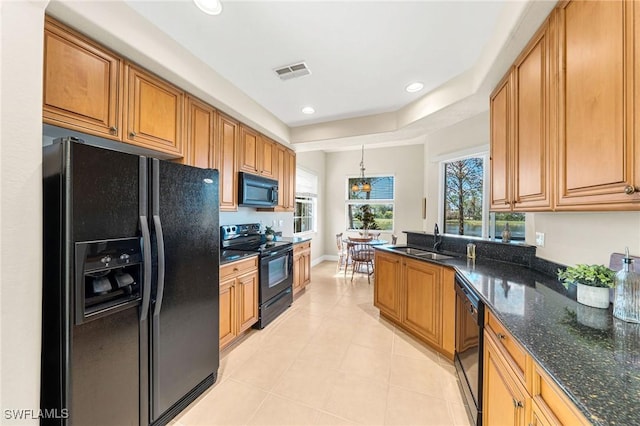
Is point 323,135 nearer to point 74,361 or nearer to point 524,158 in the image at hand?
point 524,158

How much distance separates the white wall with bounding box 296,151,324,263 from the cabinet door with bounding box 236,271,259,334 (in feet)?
11.3

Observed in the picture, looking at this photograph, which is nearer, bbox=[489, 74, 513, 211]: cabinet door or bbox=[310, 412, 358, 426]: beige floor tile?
bbox=[310, 412, 358, 426]: beige floor tile

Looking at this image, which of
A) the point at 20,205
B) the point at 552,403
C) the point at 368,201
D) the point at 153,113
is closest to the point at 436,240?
the point at 552,403

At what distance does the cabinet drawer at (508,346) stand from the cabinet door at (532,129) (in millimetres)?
734

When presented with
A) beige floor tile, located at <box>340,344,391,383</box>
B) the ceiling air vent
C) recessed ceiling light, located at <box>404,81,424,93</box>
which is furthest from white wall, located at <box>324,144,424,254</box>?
the ceiling air vent

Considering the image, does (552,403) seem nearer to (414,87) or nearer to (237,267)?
(237,267)

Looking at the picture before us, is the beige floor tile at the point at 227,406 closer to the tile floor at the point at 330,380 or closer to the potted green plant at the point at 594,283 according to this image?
the tile floor at the point at 330,380

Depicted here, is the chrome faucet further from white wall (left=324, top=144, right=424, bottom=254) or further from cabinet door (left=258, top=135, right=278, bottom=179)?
white wall (left=324, top=144, right=424, bottom=254)

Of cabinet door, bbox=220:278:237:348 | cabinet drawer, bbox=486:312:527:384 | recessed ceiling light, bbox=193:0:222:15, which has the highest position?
recessed ceiling light, bbox=193:0:222:15

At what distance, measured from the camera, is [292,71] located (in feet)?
8.02

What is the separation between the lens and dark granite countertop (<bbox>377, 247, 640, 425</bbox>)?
2.12ft

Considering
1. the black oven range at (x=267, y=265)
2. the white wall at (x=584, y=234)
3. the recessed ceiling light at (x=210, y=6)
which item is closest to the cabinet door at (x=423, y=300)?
the white wall at (x=584, y=234)

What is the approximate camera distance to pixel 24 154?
3.84 ft

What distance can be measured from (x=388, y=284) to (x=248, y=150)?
8.19 feet
